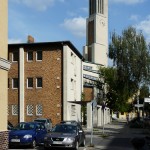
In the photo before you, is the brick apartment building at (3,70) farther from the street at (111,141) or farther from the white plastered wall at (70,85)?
the white plastered wall at (70,85)

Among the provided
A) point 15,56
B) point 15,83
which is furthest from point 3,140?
point 15,56

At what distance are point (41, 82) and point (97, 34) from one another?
8295 centimetres

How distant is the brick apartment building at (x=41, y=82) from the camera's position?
4169 cm

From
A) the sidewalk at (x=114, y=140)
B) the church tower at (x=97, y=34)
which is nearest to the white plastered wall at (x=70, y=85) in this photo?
the sidewalk at (x=114, y=140)

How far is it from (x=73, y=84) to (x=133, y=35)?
8324 millimetres

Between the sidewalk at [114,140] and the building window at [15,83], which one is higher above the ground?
the building window at [15,83]

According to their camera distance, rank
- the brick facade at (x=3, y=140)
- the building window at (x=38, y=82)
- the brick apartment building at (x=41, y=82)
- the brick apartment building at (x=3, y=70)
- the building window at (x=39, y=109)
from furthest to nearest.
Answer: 1. the building window at (x=38, y=82)
2. the building window at (x=39, y=109)
3. the brick apartment building at (x=41, y=82)
4. the brick apartment building at (x=3, y=70)
5. the brick facade at (x=3, y=140)

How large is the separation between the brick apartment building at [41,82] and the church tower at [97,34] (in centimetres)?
7710

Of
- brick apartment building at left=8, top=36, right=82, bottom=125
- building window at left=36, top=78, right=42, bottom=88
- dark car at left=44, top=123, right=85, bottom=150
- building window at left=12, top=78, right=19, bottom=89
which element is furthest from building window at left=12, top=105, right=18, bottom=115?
dark car at left=44, top=123, right=85, bottom=150

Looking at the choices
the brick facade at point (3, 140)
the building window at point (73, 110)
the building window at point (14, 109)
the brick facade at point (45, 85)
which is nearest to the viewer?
the brick facade at point (3, 140)

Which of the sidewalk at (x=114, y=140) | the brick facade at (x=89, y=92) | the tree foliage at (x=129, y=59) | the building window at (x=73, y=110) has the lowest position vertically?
the sidewalk at (x=114, y=140)

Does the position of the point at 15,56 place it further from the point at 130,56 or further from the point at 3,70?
the point at 3,70

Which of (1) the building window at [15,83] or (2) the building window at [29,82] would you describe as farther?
(1) the building window at [15,83]

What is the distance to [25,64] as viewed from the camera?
4303 cm
